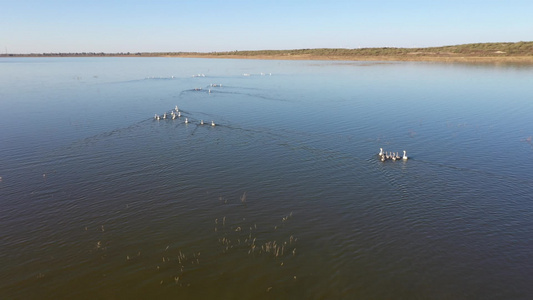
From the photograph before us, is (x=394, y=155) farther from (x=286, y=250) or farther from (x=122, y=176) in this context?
(x=122, y=176)

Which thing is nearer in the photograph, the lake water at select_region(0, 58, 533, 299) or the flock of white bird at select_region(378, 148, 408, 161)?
the lake water at select_region(0, 58, 533, 299)

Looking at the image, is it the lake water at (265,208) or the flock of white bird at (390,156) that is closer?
the lake water at (265,208)

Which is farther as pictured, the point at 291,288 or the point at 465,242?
the point at 465,242

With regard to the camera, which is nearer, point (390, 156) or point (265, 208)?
point (265, 208)

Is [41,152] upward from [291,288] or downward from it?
upward

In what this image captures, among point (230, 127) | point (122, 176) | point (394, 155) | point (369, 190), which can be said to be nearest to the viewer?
point (369, 190)

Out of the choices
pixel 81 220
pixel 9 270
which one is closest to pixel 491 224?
pixel 81 220

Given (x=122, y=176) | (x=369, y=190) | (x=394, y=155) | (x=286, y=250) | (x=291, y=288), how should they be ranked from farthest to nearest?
(x=394, y=155), (x=122, y=176), (x=369, y=190), (x=286, y=250), (x=291, y=288)
